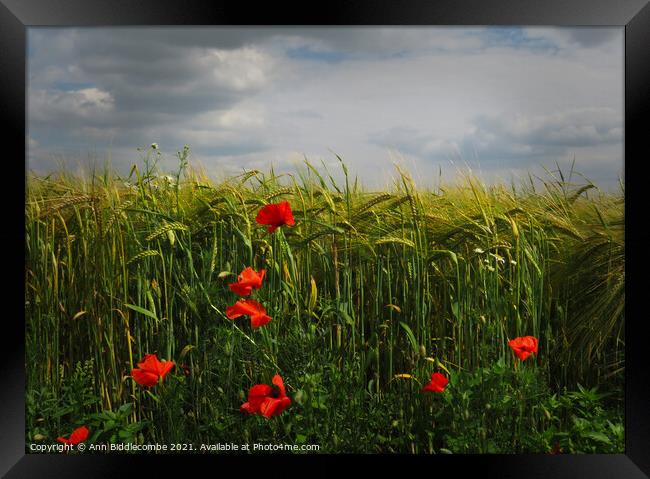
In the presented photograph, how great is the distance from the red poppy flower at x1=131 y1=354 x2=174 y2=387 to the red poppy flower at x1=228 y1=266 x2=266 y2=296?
35 centimetres

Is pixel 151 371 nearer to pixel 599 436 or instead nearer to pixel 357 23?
pixel 357 23

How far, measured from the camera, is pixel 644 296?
2.36 meters

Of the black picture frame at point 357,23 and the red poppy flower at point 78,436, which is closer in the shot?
→ the black picture frame at point 357,23

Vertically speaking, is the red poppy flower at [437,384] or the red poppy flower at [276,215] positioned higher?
the red poppy flower at [276,215]

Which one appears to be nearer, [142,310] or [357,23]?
[357,23]

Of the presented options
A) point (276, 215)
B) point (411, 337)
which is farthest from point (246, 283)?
point (411, 337)

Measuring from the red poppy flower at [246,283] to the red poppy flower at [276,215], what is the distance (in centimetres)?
16

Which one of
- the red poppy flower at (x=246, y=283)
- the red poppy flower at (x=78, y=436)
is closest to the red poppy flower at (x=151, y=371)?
the red poppy flower at (x=78, y=436)

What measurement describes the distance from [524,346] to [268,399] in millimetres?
893

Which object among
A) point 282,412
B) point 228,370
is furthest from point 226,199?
point 282,412

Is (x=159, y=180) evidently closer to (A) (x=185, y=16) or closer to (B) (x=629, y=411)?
(A) (x=185, y=16)

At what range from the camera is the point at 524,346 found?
2.45m

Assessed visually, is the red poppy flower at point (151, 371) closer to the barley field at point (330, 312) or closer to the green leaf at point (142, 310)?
the barley field at point (330, 312)

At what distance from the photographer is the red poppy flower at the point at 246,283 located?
2.38 m
